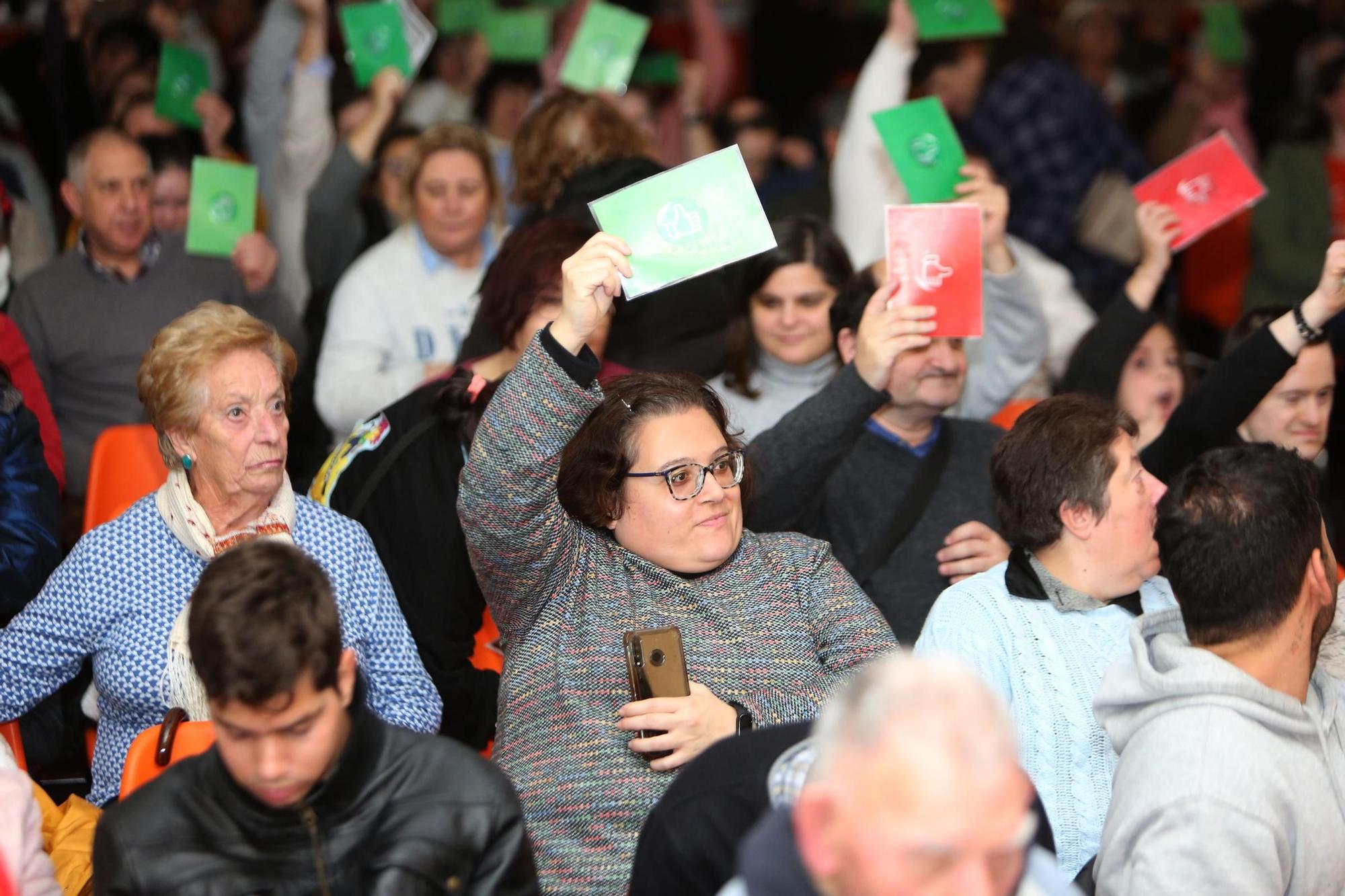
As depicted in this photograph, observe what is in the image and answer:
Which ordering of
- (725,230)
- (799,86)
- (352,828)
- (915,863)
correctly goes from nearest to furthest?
1. (915,863)
2. (352,828)
3. (725,230)
4. (799,86)

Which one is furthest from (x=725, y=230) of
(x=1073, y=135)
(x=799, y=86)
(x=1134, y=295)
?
(x=799, y=86)

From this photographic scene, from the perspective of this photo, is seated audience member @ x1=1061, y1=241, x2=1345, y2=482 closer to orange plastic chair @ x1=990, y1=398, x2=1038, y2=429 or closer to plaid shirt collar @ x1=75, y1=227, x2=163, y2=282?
orange plastic chair @ x1=990, y1=398, x2=1038, y2=429

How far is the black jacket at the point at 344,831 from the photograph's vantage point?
189 cm

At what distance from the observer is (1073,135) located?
5371mm

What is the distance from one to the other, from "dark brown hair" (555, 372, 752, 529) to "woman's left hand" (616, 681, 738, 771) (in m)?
0.44

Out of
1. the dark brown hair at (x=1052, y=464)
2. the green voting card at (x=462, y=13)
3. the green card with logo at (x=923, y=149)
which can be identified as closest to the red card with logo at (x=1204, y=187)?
the green card with logo at (x=923, y=149)

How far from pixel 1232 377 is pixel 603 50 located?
8.98 feet

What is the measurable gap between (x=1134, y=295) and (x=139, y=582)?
252cm

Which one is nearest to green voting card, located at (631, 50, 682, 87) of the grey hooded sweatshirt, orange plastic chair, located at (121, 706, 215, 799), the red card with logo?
the red card with logo

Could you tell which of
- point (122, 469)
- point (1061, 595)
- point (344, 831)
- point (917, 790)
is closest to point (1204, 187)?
point (1061, 595)

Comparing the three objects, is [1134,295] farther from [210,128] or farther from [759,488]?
[210,128]

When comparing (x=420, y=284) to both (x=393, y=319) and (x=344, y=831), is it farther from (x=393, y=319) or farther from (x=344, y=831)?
(x=344, y=831)

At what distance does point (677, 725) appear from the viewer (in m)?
2.32

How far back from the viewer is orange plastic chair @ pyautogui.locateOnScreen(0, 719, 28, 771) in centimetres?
267
